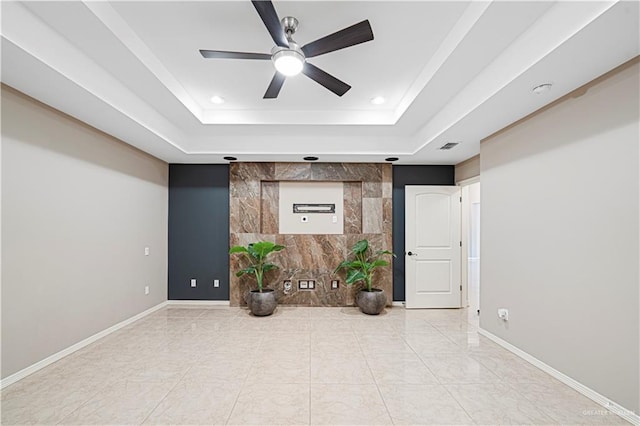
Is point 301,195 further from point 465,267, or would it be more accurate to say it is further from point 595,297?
point 595,297

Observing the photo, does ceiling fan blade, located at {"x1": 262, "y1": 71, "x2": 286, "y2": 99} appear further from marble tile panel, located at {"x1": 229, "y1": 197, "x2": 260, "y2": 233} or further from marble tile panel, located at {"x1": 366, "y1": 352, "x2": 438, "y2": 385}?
marble tile panel, located at {"x1": 366, "y1": 352, "x2": 438, "y2": 385}

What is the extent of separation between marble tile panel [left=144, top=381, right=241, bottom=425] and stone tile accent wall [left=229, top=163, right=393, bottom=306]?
8.62ft

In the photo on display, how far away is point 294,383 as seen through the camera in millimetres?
2611

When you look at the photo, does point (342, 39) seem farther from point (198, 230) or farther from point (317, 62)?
point (198, 230)

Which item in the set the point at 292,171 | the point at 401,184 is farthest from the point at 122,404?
the point at 401,184

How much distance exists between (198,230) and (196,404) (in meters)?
3.42

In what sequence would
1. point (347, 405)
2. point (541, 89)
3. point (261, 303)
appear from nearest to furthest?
point (347, 405)
point (541, 89)
point (261, 303)

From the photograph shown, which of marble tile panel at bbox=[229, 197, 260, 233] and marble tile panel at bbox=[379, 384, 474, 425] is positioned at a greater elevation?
marble tile panel at bbox=[229, 197, 260, 233]

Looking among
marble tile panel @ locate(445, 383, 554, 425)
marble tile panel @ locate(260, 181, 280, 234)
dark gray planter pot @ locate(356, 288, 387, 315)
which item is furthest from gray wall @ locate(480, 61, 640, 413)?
marble tile panel @ locate(260, 181, 280, 234)

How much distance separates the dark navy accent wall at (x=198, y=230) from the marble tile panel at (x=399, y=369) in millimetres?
3109

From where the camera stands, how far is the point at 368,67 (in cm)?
295

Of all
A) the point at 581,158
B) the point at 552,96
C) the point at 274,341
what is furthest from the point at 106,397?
the point at 552,96

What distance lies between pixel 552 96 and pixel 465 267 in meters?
3.31

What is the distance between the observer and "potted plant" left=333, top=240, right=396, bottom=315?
4.66 m
